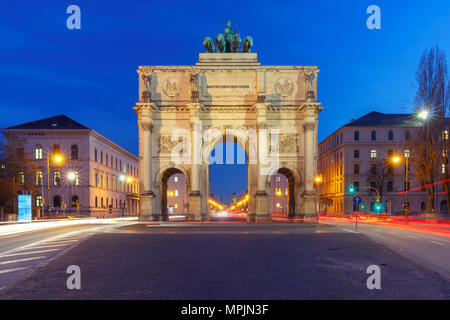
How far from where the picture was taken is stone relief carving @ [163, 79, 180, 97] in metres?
37.5

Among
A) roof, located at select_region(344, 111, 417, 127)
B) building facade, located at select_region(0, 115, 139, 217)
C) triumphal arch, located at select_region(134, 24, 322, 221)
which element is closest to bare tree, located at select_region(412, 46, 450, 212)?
triumphal arch, located at select_region(134, 24, 322, 221)

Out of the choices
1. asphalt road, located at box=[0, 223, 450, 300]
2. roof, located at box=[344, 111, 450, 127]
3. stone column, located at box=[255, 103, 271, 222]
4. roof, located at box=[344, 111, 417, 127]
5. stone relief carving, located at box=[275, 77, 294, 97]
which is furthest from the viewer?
roof, located at box=[344, 111, 417, 127]

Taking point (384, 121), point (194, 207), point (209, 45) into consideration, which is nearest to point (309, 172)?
point (194, 207)

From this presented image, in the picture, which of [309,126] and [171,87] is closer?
[309,126]

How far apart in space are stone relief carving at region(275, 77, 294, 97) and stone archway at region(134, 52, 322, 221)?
0.10 meters

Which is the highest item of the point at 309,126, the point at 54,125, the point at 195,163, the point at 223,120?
the point at 54,125

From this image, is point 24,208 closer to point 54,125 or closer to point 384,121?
point 54,125

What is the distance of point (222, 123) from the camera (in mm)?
37156

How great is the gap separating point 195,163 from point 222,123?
4817 millimetres

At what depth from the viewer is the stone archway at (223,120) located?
120 feet

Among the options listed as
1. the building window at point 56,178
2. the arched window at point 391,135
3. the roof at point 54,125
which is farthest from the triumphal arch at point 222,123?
the arched window at point 391,135

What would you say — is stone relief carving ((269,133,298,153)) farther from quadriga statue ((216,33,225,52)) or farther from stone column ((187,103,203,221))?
quadriga statue ((216,33,225,52))
